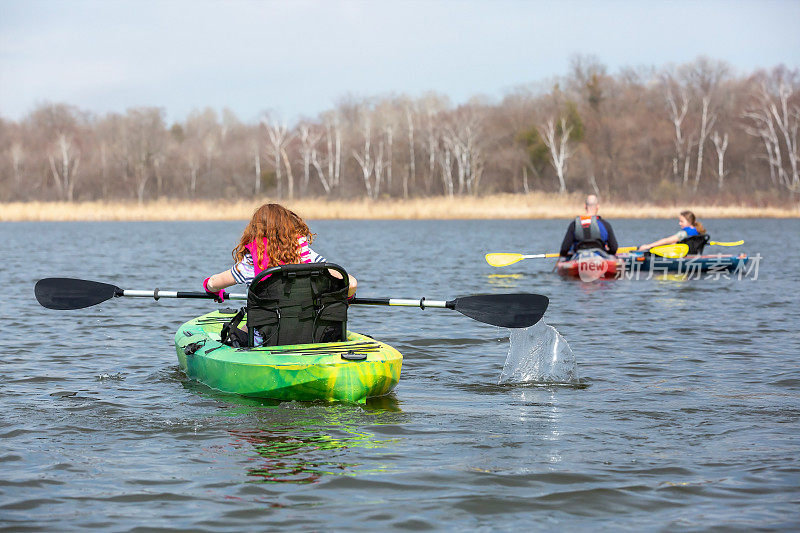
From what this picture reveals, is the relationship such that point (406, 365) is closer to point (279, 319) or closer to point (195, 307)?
point (279, 319)

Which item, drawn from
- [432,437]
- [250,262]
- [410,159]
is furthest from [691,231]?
[410,159]

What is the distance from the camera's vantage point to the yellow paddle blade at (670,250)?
53.4 feet

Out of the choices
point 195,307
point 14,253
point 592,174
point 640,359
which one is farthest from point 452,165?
point 640,359

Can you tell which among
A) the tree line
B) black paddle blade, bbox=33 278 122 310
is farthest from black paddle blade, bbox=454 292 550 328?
the tree line

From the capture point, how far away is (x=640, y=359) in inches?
343

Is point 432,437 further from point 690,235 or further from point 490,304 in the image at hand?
point 690,235

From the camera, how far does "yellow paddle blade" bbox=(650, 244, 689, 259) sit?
16266 mm

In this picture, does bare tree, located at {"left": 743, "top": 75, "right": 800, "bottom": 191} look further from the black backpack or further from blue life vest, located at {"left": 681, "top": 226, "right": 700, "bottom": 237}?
the black backpack

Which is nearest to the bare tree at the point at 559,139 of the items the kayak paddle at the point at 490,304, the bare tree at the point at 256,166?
the bare tree at the point at 256,166

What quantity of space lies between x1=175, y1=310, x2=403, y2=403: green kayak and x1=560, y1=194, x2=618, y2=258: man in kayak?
9367 mm

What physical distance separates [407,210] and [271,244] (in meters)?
34.8

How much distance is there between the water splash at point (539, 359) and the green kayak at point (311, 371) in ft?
4.53

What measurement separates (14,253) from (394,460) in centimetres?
2246

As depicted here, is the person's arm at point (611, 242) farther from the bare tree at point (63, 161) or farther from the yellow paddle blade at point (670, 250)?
the bare tree at point (63, 161)
